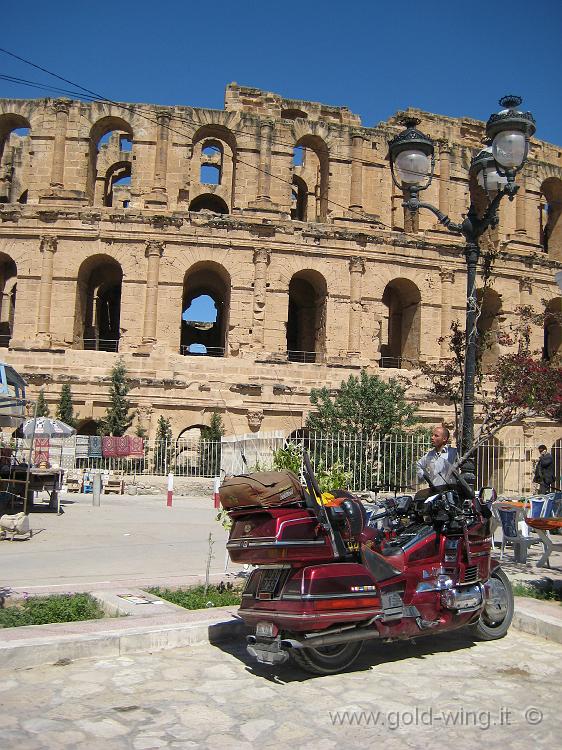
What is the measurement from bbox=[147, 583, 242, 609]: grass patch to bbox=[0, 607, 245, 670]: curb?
90cm

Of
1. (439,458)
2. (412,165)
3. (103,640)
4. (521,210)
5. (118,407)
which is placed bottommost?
(103,640)

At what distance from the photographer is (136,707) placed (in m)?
4.11

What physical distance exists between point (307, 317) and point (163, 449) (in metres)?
9.88

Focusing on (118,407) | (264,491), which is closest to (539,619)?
(264,491)

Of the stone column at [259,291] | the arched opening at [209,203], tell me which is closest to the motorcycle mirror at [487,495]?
the stone column at [259,291]

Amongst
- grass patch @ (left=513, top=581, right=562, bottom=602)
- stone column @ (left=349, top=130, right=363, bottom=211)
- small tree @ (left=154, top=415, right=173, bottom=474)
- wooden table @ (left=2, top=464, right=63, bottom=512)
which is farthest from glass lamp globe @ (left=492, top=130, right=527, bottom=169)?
stone column @ (left=349, top=130, right=363, bottom=211)

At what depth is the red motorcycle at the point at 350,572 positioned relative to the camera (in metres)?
4.53

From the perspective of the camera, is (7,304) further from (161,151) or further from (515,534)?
(515,534)

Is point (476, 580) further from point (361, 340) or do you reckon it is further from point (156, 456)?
point (361, 340)

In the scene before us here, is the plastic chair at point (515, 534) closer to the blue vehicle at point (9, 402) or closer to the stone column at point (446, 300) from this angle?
the blue vehicle at point (9, 402)

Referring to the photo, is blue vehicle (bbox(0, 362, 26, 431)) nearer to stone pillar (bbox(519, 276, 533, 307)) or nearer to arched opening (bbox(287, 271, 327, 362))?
arched opening (bbox(287, 271, 327, 362))

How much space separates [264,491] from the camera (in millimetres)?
4660

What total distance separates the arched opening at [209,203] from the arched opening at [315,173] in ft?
12.5

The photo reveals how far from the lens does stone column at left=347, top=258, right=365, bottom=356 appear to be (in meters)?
25.7
